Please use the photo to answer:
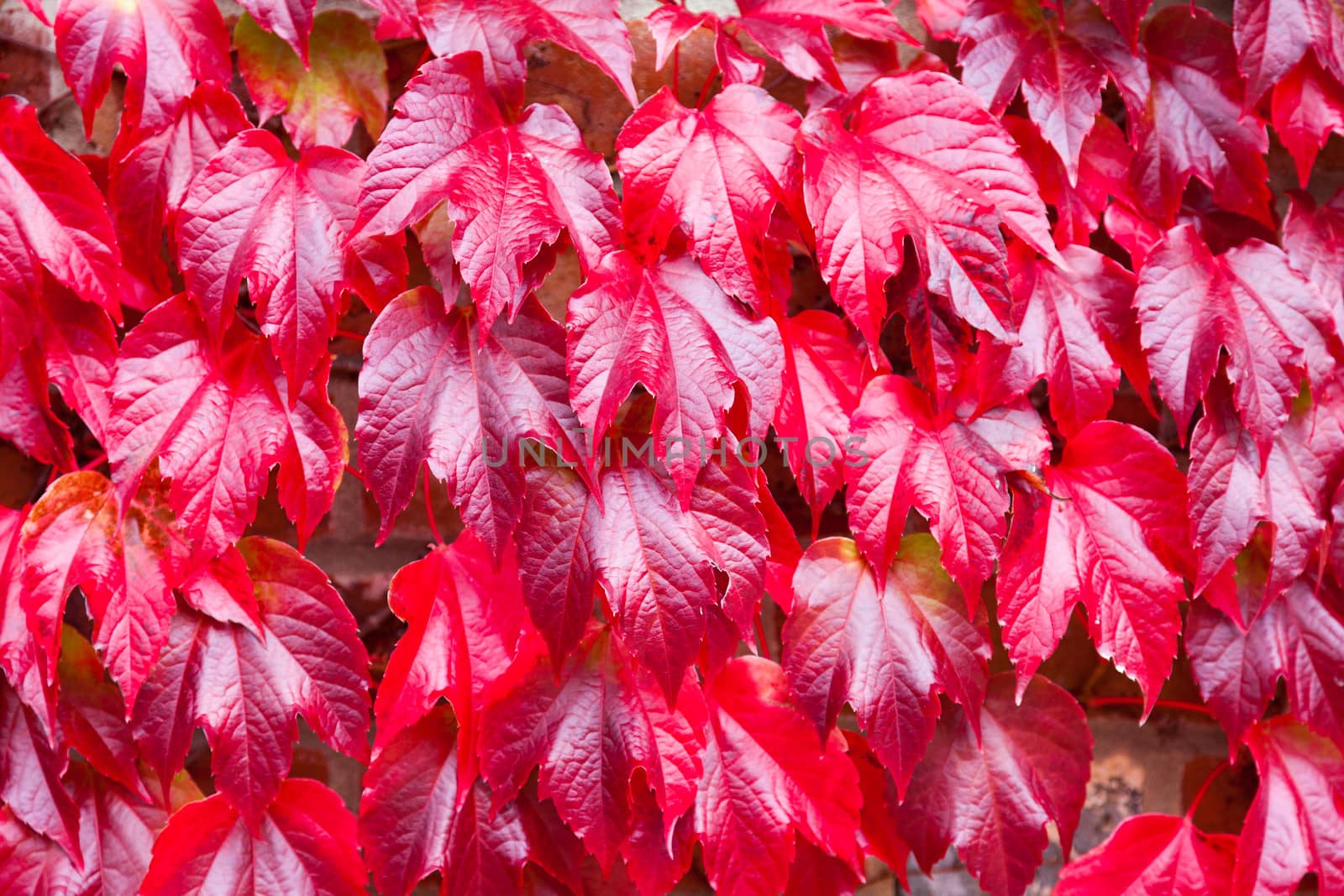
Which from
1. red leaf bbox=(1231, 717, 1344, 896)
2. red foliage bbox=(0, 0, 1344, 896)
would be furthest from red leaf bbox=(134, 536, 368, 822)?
red leaf bbox=(1231, 717, 1344, 896)

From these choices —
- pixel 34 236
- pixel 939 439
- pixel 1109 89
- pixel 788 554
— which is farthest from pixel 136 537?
pixel 1109 89

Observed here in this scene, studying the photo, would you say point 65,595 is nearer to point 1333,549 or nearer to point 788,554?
point 788,554

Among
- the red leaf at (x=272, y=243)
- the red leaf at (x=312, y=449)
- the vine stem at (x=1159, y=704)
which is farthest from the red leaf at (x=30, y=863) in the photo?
the vine stem at (x=1159, y=704)

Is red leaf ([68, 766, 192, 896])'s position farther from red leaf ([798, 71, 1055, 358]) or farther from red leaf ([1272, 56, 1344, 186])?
red leaf ([1272, 56, 1344, 186])

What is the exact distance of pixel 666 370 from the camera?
67 centimetres

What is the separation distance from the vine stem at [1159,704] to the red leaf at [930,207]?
48cm

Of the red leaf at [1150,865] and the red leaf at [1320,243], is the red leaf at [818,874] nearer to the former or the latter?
the red leaf at [1150,865]

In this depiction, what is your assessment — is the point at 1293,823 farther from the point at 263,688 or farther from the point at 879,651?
the point at 263,688

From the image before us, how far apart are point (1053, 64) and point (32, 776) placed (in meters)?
1.03

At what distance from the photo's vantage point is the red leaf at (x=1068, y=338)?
788mm

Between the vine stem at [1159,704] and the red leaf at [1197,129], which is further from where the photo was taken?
the vine stem at [1159,704]

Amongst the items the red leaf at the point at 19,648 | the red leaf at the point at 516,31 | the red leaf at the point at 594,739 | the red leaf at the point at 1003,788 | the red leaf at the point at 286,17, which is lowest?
the red leaf at the point at 1003,788

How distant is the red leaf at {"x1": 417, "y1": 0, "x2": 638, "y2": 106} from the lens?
72cm

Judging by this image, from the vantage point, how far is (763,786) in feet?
2.62
